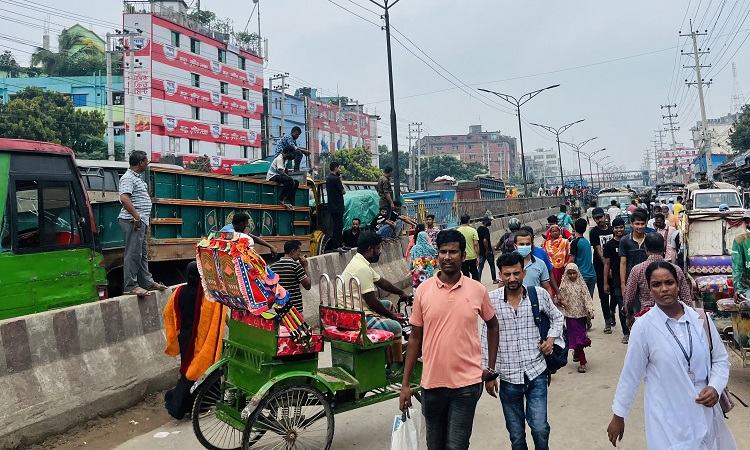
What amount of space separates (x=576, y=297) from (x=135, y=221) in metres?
5.37

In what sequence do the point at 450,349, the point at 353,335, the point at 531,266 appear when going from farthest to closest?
1. the point at 531,266
2. the point at 353,335
3. the point at 450,349

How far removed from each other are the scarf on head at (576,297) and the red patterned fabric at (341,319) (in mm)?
3356

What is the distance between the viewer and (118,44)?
40438mm

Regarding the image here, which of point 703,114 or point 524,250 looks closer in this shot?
point 524,250

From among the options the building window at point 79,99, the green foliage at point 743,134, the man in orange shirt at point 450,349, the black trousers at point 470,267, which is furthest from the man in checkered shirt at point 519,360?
the green foliage at point 743,134

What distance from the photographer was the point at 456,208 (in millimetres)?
22234

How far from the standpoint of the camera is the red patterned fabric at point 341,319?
17.4 feet

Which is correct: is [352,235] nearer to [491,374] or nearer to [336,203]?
[336,203]

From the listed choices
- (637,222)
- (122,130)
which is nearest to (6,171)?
(637,222)

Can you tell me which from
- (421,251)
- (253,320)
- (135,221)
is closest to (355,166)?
(421,251)

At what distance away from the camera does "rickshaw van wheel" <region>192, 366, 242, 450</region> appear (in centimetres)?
520

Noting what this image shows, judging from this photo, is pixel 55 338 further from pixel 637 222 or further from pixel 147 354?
pixel 637 222

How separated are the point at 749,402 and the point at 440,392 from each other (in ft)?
13.7

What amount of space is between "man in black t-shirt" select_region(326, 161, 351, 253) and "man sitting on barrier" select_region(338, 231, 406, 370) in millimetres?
6317
